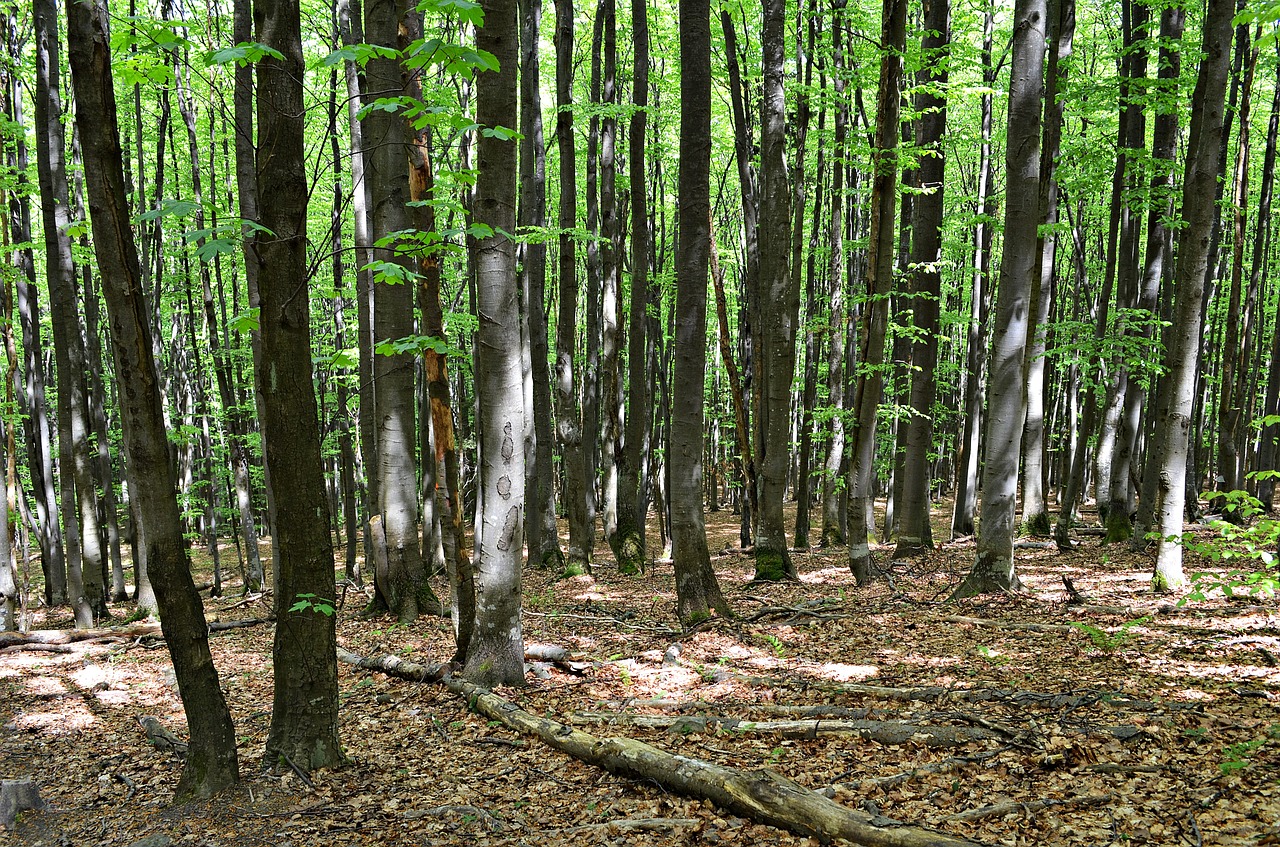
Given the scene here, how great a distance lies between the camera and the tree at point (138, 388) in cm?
388

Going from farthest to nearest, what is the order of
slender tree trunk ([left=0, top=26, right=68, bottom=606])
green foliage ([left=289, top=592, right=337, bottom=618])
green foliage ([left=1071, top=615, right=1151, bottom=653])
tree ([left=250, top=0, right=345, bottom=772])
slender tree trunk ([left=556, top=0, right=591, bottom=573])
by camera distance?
1. slender tree trunk ([left=556, top=0, right=591, bottom=573])
2. slender tree trunk ([left=0, top=26, right=68, bottom=606])
3. green foliage ([left=1071, top=615, right=1151, bottom=653])
4. green foliage ([left=289, top=592, right=337, bottom=618])
5. tree ([left=250, top=0, right=345, bottom=772])

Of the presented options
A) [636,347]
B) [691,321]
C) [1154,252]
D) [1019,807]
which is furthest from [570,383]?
[1019,807]

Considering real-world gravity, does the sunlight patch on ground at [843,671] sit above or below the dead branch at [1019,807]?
below

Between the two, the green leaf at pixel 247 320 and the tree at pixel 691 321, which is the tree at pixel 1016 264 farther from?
the green leaf at pixel 247 320

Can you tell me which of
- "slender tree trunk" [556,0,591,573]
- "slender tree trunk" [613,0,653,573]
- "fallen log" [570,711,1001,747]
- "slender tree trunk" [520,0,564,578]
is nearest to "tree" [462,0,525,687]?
"fallen log" [570,711,1001,747]

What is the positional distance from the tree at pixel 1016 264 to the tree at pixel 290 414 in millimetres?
6561

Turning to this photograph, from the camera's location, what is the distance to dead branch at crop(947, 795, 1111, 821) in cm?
366

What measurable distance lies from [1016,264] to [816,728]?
5.54m

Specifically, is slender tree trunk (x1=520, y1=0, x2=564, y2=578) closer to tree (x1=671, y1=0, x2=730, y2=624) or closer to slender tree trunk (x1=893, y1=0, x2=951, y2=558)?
tree (x1=671, y1=0, x2=730, y2=624)

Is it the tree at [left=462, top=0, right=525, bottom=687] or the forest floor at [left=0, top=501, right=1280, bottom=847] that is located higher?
the tree at [left=462, top=0, right=525, bottom=687]

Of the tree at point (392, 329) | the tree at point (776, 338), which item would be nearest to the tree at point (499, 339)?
the tree at point (392, 329)

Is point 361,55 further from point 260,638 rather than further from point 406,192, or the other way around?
point 260,638

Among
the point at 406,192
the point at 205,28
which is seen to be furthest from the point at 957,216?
the point at 205,28

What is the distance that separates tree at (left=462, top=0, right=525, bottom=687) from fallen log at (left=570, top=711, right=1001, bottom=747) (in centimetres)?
135
